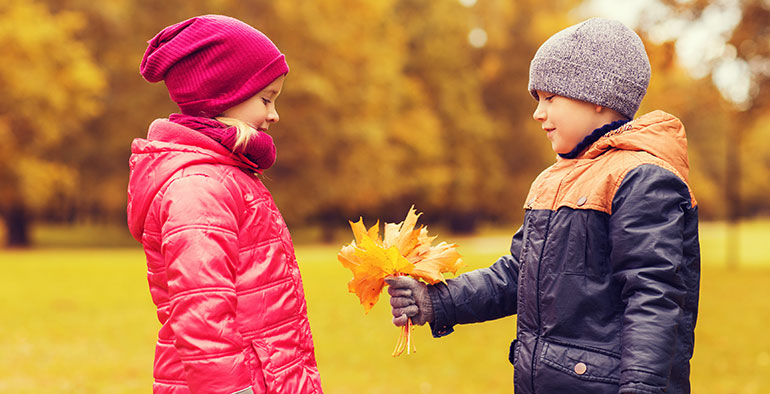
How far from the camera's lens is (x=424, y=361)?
772cm

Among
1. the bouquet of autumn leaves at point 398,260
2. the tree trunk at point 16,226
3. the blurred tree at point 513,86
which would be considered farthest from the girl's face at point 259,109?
the blurred tree at point 513,86

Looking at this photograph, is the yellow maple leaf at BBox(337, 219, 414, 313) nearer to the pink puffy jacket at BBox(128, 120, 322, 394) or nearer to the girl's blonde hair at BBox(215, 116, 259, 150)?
the pink puffy jacket at BBox(128, 120, 322, 394)

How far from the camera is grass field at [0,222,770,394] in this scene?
6805 millimetres

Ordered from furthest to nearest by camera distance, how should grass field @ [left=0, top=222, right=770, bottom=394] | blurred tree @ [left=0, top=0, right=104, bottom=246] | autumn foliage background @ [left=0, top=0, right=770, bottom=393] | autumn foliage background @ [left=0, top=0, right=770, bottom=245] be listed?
autumn foliage background @ [left=0, top=0, right=770, bottom=245], blurred tree @ [left=0, top=0, right=104, bottom=246], autumn foliage background @ [left=0, top=0, right=770, bottom=393], grass field @ [left=0, top=222, right=770, bottom=394]

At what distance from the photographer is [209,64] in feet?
8.04

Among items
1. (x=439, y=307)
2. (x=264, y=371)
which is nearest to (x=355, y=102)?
(x=439, y=307)

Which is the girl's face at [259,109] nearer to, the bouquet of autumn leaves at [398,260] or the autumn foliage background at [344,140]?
the bouquet of autumn leaves at [398,260]

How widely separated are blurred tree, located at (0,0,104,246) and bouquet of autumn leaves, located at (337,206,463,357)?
20395mm

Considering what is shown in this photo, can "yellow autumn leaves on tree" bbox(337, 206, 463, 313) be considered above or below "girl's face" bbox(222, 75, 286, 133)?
below

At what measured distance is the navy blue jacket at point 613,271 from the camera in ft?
6.97

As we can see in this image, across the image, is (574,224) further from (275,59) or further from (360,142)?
(360,142)

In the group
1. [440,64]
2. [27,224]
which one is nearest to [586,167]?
[27,224]

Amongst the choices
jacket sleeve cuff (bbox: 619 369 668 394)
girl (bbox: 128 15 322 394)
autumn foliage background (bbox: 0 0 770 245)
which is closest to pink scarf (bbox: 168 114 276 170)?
girl (bbox: 128 15 322 394)

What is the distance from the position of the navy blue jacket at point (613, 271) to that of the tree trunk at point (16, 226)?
2559 cm
